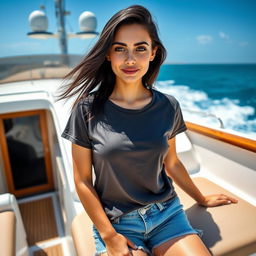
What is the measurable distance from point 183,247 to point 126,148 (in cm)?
42

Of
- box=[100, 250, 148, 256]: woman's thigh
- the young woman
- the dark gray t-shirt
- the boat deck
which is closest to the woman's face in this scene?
the young woman

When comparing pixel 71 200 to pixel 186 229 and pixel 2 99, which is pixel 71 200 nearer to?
pixel 186 229

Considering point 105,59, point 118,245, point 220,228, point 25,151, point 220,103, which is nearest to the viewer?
point 118,245

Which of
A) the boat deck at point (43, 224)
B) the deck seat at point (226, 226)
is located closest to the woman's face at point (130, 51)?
the deck seat at point (226, 226)

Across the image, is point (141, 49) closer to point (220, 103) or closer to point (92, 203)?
point (92, 203)

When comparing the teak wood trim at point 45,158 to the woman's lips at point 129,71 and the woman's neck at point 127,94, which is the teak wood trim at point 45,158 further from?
the woman's lips at point 129,71

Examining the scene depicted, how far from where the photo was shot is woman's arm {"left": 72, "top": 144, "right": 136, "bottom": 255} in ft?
2.85

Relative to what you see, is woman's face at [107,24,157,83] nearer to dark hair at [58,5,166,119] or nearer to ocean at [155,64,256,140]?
dark hair at [58,5,166,119]

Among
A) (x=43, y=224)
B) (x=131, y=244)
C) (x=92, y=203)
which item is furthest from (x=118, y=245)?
(x=43, y=224)

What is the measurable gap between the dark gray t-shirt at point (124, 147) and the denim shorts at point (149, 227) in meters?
0.03

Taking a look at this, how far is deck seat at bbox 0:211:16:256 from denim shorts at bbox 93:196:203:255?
46 cm

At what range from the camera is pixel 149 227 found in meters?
0.95

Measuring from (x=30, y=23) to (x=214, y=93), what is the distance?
1462 centimetres

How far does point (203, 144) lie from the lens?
6.60ft
